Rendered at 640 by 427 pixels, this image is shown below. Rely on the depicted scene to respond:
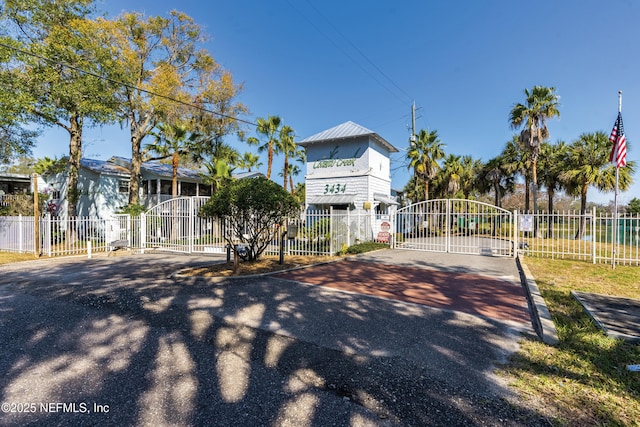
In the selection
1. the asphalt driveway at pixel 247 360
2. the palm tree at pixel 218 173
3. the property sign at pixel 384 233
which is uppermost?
the palm tree at pixel 218 173

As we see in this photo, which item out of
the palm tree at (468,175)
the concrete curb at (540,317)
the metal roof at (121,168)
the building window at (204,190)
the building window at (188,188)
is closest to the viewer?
the concrete curb at (540,317)

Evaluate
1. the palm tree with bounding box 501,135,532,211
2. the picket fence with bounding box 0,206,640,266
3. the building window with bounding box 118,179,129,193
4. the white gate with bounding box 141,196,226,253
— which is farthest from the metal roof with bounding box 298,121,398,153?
the building window with bounding box 118,179,129,193

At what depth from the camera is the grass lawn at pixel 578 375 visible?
2.50m

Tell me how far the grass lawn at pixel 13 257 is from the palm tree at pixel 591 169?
93.0 ft

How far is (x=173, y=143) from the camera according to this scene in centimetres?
1986

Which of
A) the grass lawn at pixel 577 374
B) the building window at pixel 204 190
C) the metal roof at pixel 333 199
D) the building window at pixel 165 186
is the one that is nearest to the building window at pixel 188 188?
the building window at pixel 204 190

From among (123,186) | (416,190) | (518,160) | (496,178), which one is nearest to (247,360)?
(123,186)

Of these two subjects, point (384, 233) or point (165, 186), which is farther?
point (165, 186)

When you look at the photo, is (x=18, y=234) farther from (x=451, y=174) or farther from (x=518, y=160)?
(x=518, y=160)

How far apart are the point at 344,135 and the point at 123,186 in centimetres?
1606

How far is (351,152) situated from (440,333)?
15541 millimetres

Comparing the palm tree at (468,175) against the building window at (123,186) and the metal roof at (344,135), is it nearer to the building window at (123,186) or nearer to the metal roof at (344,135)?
the metal roof at (344,135)

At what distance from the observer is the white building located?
18062mm

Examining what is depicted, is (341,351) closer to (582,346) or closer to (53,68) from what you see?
(582,346)
